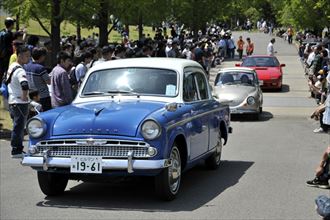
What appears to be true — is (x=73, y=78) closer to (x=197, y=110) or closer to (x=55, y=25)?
(x=197, y=110)

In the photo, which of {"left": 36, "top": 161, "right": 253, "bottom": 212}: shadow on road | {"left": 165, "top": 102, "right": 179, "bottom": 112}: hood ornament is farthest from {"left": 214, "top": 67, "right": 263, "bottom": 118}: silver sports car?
{"left": 165, "top": 102, "right": 179, "bottom": 112}: hood ornament

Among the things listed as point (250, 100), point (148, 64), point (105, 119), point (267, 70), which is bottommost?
point (250, 100)

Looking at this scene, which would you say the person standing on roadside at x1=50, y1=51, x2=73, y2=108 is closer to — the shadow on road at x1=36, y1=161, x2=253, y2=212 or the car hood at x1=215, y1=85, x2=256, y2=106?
the shadow on road at x1=36, y1=161, x2=253, y2=212

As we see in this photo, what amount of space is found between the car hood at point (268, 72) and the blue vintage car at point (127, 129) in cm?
1747

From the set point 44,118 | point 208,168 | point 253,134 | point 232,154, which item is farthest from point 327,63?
point 44,118

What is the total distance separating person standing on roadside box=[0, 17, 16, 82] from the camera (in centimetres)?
1439

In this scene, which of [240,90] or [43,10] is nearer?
[240,90]

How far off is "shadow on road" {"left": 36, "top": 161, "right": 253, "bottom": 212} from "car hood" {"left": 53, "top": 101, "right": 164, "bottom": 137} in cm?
72

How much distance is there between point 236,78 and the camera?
64.6 ft

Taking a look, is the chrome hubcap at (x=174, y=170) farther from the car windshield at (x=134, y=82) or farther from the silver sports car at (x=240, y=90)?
the silver sports car at (x=240, y=90)

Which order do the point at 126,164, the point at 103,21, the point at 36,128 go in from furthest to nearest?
the point at 103,21
the point at 36,128
the point at 126,164

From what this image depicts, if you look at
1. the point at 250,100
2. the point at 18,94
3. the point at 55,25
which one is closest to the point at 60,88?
the point at 18,94

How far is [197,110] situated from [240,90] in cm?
998

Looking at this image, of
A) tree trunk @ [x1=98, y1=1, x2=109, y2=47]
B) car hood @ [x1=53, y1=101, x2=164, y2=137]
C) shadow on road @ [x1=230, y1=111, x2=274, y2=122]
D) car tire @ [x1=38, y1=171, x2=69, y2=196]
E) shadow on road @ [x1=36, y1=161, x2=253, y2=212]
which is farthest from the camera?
tree trunk @ [x1=98, y1=1, x2=109, y2=47]
